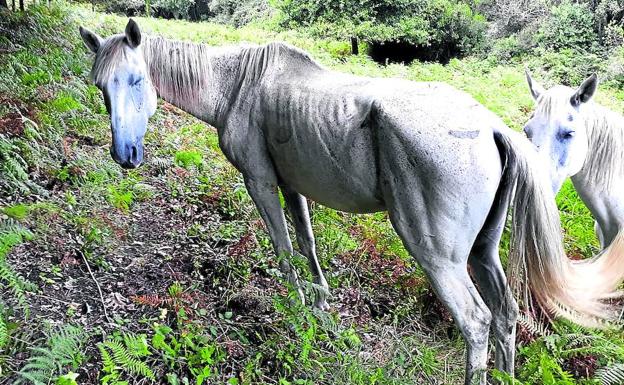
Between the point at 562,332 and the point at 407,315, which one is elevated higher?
the point at 562,332

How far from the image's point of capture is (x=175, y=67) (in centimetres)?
322

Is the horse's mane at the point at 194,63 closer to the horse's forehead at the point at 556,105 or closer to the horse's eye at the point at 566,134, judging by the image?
the horse's forehead at the point at 556,105

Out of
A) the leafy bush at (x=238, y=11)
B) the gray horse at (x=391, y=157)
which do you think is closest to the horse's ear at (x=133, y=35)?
the gray horse at (x=391, y=157)

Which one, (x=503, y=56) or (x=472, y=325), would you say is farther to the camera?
(x=503, y=56)

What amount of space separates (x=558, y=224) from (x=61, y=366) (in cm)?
270

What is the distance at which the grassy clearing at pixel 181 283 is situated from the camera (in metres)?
2.74

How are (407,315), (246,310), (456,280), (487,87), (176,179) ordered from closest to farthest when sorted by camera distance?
(456,280) → (246,310) → (407,315) → (176,179) → (487,87)

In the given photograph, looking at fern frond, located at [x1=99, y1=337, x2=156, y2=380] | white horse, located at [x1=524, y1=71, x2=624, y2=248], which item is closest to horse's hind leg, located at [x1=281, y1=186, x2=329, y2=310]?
fern frond, located at [x1=99, y1=337, x2=156, y2=380]

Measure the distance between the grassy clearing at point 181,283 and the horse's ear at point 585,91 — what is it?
1.65 m

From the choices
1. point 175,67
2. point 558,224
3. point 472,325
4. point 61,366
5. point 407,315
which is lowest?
point 407,315

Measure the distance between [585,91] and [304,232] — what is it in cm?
229

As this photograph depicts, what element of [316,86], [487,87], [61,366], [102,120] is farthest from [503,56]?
[61,366]

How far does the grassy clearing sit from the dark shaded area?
11296mm

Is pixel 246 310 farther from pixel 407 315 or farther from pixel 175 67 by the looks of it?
pixel 175 67
